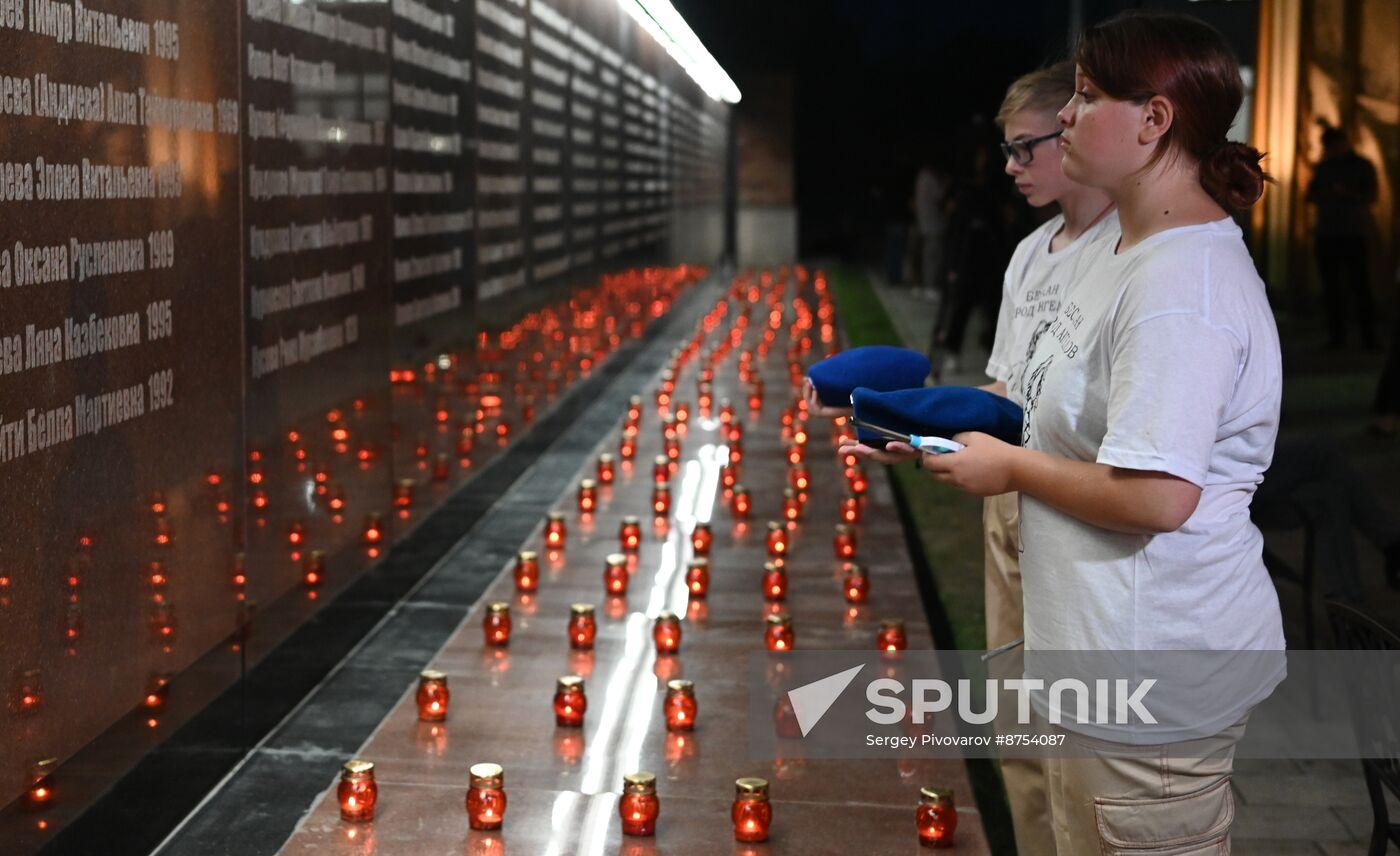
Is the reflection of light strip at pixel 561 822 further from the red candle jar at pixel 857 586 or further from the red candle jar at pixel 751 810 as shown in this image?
the red candle jar at pixel 857 586

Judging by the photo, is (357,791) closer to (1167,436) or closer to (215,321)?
(215,321)

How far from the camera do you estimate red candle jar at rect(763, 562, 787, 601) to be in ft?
19.8

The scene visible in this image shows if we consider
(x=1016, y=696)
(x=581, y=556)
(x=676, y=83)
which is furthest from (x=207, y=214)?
(x=676, y=83)

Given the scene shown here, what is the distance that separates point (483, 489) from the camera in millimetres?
8133

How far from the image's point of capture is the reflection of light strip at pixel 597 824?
382cm

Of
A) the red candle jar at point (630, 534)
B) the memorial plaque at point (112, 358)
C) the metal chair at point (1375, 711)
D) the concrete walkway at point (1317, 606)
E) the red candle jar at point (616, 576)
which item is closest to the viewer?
the metal chair at point (1375, 711)

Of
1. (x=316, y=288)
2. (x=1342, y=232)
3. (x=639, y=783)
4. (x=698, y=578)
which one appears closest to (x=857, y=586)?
(x=698, y=578)

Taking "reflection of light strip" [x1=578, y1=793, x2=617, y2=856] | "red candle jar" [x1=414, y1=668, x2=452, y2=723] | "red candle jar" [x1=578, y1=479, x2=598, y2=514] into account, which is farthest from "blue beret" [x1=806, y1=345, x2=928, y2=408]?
"red candle jar" [x1=578, y1=479, x2=598, y2=514]

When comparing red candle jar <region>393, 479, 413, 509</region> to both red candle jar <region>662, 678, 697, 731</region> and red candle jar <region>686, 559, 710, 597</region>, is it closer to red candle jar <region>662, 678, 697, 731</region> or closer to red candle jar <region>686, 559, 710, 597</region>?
red candle jar <region>686, 559, 710, 597</region>

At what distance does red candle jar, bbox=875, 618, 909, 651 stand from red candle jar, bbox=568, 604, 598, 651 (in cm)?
94

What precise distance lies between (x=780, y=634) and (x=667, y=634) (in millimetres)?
369

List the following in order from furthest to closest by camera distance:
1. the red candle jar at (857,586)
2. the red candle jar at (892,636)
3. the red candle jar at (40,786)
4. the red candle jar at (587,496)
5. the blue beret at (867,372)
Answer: the red candle jar at (587,496), the red candle jar at (857,586), the red candle jar at (892,636), the red candle jar at (40,786), the blue beret at (867,372)

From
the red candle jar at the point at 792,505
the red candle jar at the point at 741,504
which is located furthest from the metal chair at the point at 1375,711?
the red candle jar at the point at 741,504

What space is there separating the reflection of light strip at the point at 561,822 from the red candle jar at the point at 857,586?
2032 mm
